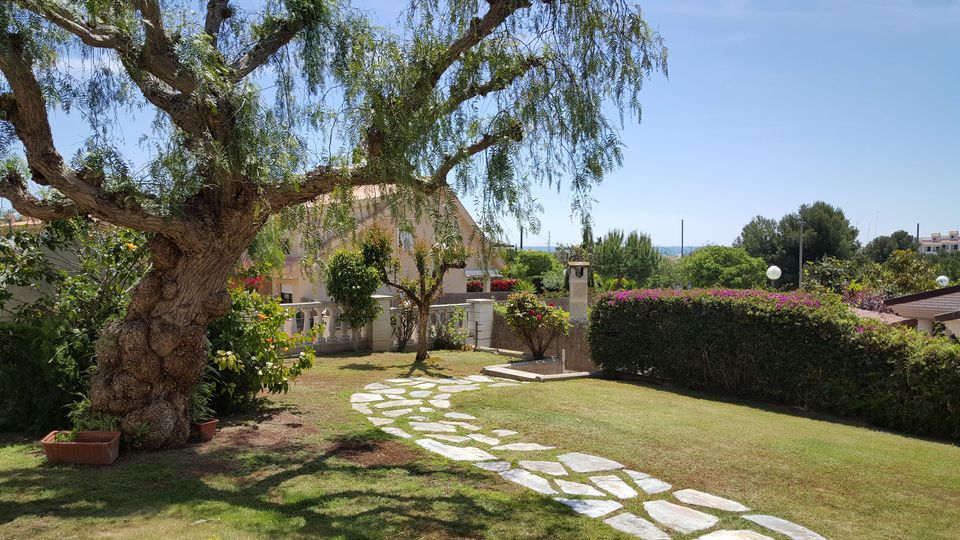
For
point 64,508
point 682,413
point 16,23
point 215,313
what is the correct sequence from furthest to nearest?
point 682,413 → point 215,313 → point 16,23 → point 64,508

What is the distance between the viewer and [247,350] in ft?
25.0

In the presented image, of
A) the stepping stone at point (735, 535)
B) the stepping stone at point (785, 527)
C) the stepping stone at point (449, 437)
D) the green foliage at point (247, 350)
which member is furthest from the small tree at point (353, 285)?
the stepping stone at point (735, 535)

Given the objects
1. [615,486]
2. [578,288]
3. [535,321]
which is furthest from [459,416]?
[578,288]

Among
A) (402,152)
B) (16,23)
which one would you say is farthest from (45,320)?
(402,152)

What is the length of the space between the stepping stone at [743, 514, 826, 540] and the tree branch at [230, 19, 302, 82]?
5.92m

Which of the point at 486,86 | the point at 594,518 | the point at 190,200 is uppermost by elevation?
the point at 486,86

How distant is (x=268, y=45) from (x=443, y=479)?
4.54m

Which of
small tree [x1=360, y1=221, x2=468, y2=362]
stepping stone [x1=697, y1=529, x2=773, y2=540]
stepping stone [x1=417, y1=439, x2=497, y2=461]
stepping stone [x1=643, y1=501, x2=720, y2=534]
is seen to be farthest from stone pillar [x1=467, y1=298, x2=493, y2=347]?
stepping stone [x1=697, y1=529, x2=773, y2=540]

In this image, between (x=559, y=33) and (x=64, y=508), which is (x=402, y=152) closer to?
(x=559, y=33)

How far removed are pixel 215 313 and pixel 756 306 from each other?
7.47 metres

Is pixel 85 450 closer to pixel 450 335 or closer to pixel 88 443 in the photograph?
pixel 88 443

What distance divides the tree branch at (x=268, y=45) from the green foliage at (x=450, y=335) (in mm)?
9151

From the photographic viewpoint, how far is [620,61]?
6117mm

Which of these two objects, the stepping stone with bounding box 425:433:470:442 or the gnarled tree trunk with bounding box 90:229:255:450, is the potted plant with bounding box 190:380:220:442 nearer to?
the gnarled tree trunk with bounding box 90:229:255:450
